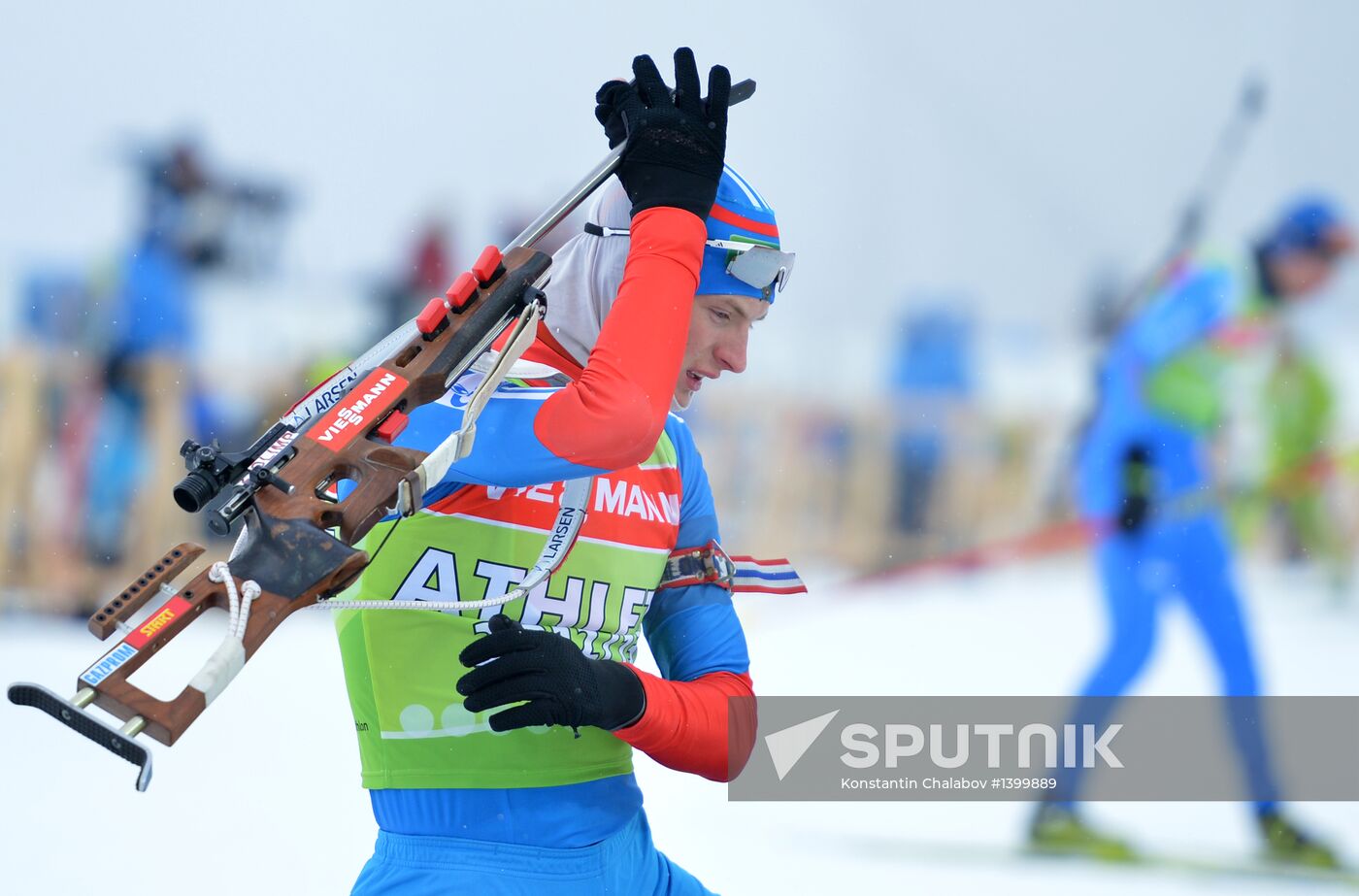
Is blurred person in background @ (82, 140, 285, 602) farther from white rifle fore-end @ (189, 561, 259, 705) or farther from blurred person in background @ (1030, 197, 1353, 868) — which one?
white rifle fore-end @ (189, 561, 259, 705)

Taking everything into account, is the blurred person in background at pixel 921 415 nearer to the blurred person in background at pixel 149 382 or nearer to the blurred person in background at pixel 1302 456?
the blurred person in background at pixel 1302 456

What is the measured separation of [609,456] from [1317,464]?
27.8ft

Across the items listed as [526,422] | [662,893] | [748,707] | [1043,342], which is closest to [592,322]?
[526,422]

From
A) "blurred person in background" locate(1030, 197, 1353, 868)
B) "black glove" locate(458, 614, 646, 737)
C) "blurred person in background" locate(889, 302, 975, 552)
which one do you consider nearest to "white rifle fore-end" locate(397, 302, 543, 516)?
"black glove" locate(458, 614, 646, 737)

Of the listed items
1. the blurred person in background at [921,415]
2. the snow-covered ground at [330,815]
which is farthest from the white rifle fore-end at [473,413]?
the blurred person in background at [921,415]

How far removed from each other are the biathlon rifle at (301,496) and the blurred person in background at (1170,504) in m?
2.93

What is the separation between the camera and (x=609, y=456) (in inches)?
56.5

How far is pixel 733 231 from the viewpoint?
5.99 ft

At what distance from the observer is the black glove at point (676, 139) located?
1562 mm

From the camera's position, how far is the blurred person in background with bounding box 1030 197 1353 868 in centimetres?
402

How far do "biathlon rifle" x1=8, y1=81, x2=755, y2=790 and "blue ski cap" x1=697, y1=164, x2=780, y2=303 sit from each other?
0.24m

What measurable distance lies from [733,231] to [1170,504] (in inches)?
117

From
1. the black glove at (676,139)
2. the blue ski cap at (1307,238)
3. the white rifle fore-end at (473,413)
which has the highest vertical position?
the blue ski cap at (1307,238)

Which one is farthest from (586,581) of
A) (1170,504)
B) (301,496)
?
(1170,504)
